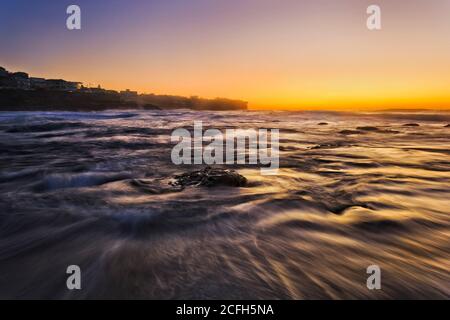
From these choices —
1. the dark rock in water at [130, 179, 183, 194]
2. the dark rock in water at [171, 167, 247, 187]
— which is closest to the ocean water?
the dark rock in water at [130, 179, 183, 194]

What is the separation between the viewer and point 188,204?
347 centimetres

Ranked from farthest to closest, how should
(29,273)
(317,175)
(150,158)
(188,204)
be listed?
(150,158)
(317,175)
(188,204)
(29,273)

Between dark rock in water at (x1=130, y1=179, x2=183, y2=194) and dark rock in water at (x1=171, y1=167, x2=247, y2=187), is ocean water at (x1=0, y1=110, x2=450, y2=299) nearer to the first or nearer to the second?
dark rock in water at (x1=130, y1=179, x2=183, y2=194)

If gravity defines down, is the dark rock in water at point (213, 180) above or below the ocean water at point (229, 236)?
above

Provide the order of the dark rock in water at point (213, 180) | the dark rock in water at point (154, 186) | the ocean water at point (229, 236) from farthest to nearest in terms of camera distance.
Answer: the dark rock in water at point (213, 180), the dark rock in water at point (154, 186), the ocean water at point (229, 236)

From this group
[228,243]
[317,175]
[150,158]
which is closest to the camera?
[228,243]

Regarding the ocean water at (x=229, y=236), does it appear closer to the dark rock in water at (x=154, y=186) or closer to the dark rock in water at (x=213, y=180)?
the dark rock in water at (x=154, y=186)

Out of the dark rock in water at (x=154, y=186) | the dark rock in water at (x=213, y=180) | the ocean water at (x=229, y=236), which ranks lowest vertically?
the ocean water at (x=229, y=236)

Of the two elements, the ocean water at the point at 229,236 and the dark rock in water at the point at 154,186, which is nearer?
the ocean water at the point at 229,236

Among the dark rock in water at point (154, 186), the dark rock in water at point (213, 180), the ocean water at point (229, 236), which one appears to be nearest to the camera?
the ocean water at point (229, 236)

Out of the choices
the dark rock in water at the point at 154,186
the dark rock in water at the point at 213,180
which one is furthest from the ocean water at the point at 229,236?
the dark rock in water at the point at 213,180
